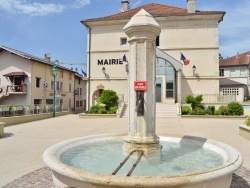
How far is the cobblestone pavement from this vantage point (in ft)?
14.5

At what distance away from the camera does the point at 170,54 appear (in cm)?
2498

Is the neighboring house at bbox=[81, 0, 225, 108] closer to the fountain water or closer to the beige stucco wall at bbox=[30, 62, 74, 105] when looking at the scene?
the beige stucco wall at bbox=[30, 62, 74, 105]

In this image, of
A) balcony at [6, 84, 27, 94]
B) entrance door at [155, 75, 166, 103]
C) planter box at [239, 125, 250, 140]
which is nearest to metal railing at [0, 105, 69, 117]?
balcony at [6, 84, 27, 94]

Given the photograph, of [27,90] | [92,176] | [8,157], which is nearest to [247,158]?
[92,176]

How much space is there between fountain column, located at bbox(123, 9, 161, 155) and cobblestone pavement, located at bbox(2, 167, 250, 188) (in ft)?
5.70

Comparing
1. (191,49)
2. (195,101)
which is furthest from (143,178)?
(191,49)

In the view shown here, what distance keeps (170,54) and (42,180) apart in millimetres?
22336

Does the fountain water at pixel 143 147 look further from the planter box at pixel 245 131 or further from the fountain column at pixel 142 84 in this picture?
the planter box at pixel 245 131

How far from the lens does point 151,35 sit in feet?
15.9

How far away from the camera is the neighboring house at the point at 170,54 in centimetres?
2350

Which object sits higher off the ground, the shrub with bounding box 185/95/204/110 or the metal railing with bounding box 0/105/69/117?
the shrub with bounding box 185/95/204/110

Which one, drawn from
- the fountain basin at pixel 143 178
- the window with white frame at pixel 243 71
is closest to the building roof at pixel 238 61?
the window with white frame at pixel 243 71

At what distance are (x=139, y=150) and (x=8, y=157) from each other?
14.3ft

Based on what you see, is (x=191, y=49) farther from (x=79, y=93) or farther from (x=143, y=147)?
(x=79, y=93)
